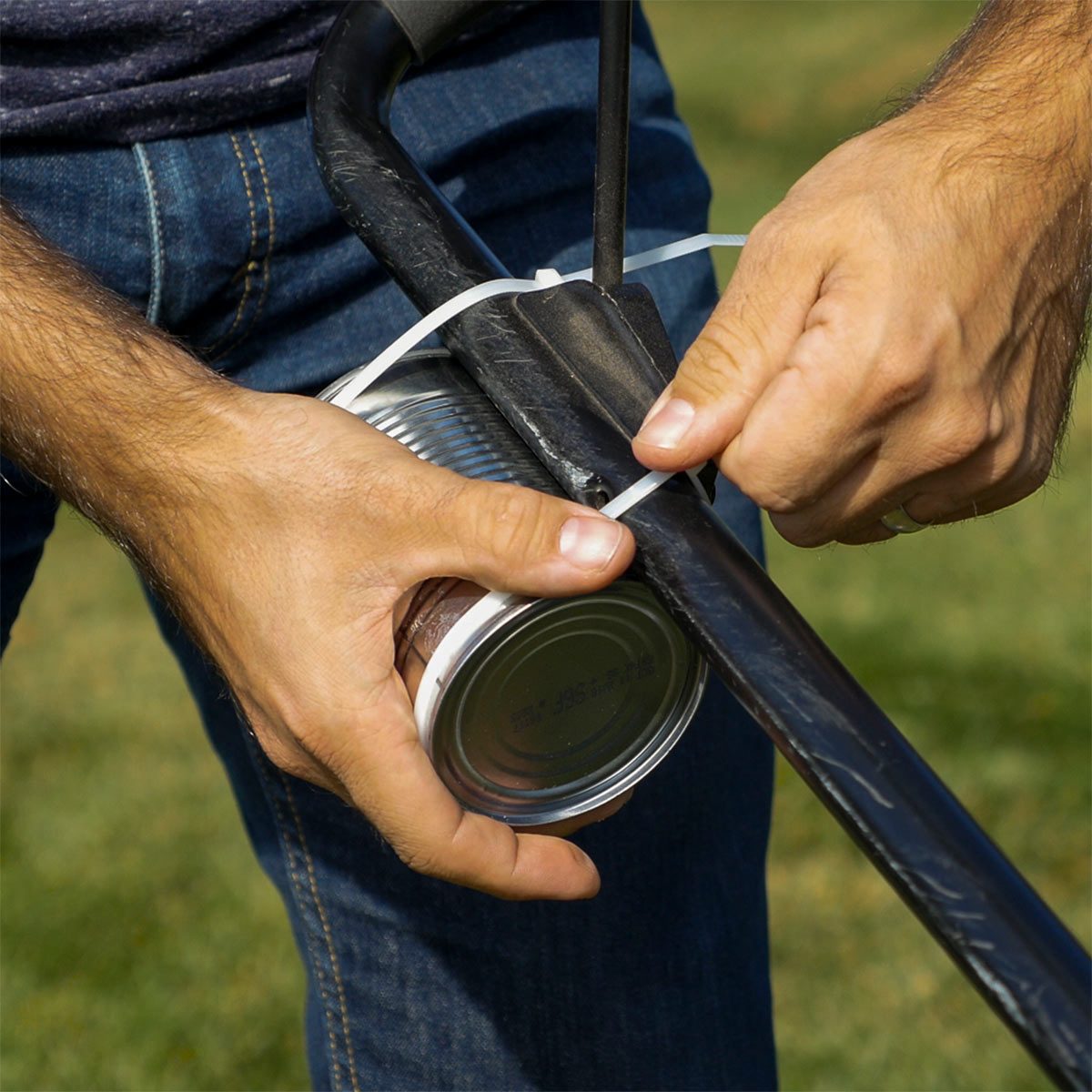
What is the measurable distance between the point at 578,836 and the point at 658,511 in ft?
2.08

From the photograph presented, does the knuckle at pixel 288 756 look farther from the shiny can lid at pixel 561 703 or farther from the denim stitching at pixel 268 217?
the denim stitching at pixel 268 217

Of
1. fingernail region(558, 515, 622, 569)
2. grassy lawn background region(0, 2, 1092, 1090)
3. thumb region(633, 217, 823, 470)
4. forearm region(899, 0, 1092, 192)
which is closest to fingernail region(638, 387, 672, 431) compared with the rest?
thumb region(633, 217, 823, 470)

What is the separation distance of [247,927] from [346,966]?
67.8 inches

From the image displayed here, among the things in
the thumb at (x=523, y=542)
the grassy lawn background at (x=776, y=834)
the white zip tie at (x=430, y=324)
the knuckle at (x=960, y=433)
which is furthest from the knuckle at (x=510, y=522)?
the grassy lawn background at (x=776, y=834)

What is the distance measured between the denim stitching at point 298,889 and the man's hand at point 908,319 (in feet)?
2.24

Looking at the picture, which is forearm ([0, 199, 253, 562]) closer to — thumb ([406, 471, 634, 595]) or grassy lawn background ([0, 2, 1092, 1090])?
thumb ([406, 471, 634, 595])

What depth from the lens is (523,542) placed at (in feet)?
3.34

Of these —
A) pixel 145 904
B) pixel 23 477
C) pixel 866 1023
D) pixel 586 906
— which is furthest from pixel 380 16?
pixel 145 904

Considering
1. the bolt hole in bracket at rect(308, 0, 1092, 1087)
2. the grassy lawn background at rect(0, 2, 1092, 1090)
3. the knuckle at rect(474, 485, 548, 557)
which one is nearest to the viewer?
the bolt hole in bracket at rect(308, 0, 1092, 1087)

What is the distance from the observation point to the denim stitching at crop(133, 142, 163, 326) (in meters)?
1.48

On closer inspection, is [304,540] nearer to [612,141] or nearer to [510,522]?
[510,522]

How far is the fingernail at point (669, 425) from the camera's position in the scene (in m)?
1.08

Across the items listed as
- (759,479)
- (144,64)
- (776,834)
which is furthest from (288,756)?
(776,834)

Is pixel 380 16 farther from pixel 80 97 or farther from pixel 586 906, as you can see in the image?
pixel 586 906
